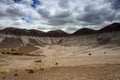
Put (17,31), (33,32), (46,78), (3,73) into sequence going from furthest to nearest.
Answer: (33,32) < (17,31) < (3,73) < (46,78)

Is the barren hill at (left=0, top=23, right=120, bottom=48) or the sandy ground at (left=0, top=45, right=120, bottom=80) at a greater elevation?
the barren hill at (left=0, top=23, right=120, bottom=48)

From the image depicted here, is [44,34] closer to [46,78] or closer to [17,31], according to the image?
[17,31]

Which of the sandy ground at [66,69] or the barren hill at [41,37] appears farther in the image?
the barren hill at [41,37]

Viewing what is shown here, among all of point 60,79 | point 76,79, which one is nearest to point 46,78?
point 60,79

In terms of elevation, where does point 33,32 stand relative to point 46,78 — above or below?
above

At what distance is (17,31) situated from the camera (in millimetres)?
121688

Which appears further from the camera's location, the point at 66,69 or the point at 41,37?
the point at 41,37

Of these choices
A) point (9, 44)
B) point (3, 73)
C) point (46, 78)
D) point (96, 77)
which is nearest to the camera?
point (96, 77)

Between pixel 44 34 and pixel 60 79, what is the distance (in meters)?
125

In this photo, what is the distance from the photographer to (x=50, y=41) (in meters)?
124

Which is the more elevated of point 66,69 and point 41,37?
point 41,37

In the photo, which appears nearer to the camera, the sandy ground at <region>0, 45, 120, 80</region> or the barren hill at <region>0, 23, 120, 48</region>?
the sandy ground at <region>0, 45, 120, 80</region>

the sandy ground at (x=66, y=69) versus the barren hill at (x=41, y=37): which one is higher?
the barren hill at (x=41, y=37)

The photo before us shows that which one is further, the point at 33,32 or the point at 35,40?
the point at 33,32
